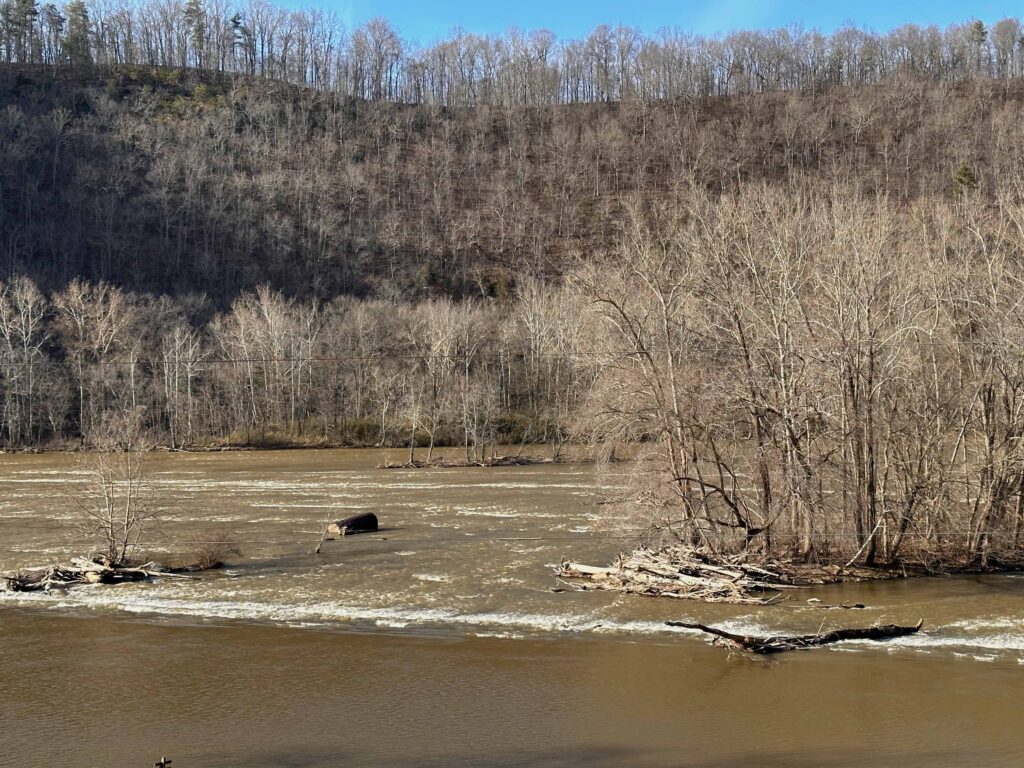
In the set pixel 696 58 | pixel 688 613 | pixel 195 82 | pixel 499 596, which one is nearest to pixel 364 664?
pixel 499 596

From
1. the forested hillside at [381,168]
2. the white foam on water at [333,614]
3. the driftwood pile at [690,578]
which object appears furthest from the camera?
the forested hillside at [381,168]

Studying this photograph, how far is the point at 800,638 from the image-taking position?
51.7 feet

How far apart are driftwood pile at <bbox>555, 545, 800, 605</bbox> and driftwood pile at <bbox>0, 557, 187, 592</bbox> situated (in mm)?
10624

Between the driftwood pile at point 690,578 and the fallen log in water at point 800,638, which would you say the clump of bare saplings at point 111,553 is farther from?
the fallen log in water at point 800,638

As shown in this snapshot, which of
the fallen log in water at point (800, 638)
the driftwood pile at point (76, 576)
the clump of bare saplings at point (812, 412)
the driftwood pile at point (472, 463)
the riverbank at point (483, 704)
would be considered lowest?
the riverbank at point (483, 704)

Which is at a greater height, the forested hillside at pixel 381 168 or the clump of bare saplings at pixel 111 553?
the forested hillside at pixel 381 168

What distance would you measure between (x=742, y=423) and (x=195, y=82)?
466ft

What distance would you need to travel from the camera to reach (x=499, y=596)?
2002 cm

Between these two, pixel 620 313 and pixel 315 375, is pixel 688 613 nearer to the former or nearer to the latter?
pixel 620 313

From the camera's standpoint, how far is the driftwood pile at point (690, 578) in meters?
19.0

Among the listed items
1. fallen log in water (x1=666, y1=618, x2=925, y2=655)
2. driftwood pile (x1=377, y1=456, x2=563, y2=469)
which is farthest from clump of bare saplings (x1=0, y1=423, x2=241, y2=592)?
driftwood pile (x1=377, y1=456, x2=563, y2=469)

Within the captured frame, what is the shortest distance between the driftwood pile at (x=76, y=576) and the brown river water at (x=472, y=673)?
0.51m

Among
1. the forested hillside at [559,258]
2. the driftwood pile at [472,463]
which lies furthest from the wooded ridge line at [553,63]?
the driftwood pile at [472,463]

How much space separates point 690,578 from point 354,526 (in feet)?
41.5
